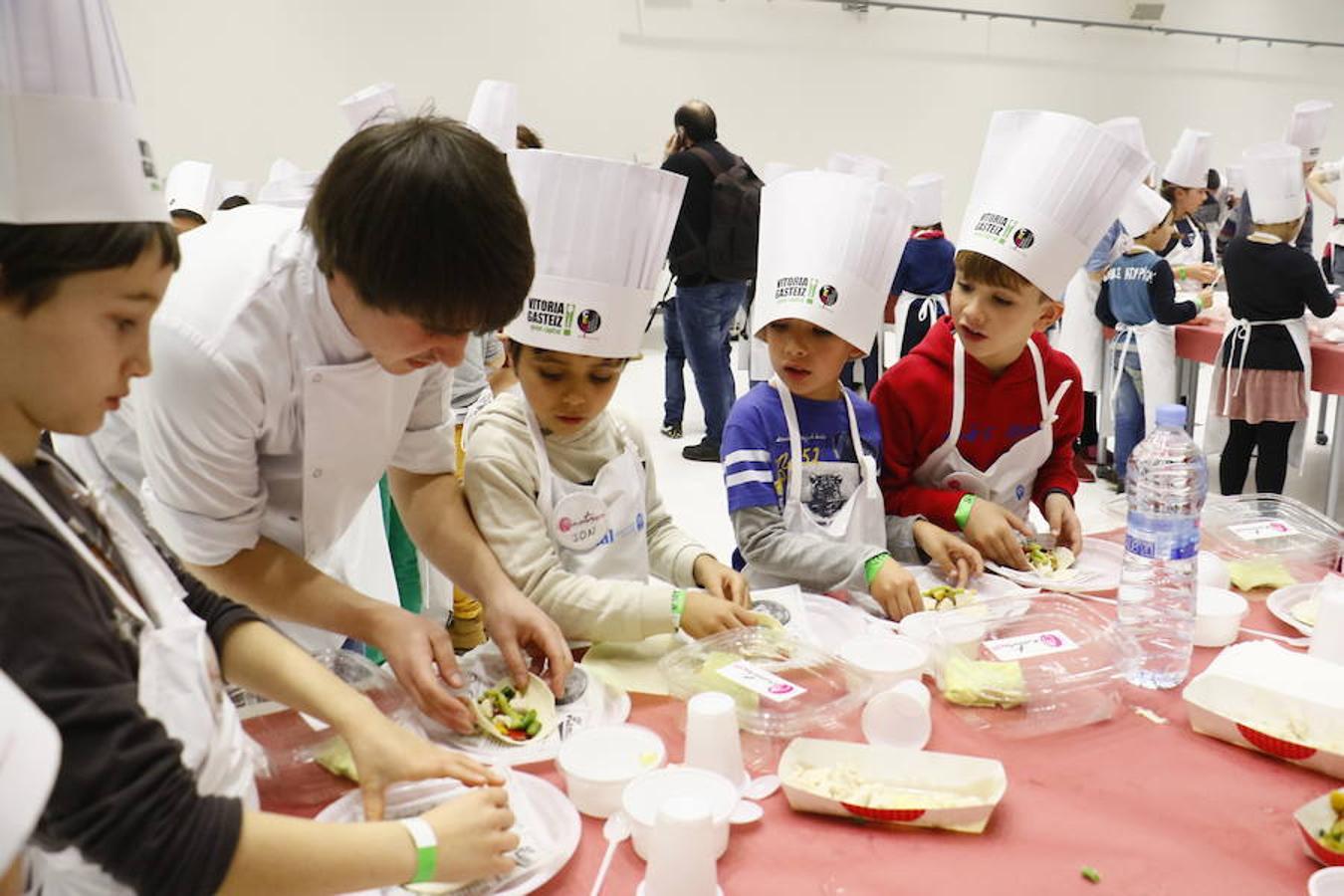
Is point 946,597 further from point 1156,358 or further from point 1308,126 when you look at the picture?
point 1308,126

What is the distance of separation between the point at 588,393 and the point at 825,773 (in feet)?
2.04

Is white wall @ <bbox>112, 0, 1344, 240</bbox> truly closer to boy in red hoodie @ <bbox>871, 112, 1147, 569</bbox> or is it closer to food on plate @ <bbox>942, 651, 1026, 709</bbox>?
boy in red hoodie @ <bbox>871, 112, 1147, 569</bbox>

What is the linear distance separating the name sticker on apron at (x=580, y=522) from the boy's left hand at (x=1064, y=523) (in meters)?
0.83

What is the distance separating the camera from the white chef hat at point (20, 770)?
0.35 meters

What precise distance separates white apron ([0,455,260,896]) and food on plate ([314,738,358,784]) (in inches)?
5.9

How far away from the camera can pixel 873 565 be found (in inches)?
55.2

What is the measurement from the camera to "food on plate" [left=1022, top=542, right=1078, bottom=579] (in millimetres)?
1512

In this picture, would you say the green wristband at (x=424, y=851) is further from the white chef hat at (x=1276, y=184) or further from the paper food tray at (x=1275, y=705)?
the white chef hat at (x=1276, y=184)

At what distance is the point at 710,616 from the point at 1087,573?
70cm

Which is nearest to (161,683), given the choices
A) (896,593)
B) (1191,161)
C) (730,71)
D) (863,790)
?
(863,790)

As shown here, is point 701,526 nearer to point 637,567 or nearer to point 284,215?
point 637,567

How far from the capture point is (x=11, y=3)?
2.06ft

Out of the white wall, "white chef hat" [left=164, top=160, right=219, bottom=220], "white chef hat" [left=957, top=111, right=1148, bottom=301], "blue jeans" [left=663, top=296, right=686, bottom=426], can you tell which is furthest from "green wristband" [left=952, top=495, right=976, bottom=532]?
the white wall

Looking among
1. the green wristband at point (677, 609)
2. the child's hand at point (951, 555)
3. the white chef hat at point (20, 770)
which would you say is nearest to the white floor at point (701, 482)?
the child's hand at point (951, 555)
